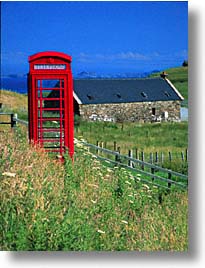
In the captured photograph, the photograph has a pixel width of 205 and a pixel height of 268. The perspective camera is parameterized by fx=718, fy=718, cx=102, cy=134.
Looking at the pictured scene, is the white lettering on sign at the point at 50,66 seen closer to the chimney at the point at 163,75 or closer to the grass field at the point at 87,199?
the grass field at the point at 87,199

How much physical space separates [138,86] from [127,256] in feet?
3.83

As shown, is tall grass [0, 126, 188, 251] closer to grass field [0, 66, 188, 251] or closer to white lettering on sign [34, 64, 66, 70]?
grass field [0, 66, 188, 251]

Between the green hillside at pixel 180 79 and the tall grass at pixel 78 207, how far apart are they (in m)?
0.67

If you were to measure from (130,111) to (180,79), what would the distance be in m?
0.45

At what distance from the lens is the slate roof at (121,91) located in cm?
488

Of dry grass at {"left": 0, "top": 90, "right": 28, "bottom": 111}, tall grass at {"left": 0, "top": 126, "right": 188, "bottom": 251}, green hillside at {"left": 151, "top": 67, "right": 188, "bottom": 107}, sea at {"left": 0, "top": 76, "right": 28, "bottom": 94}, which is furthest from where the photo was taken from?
dry grass at {"left": 0, "top": 90, "right": 28, "bottom": 111}

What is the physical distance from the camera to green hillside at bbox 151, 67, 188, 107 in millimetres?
4613

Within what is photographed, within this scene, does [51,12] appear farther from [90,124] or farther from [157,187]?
[157,187]

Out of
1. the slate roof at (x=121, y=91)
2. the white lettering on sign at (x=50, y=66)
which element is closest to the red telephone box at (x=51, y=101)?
the white lettering on sign at (x=50, y=66)

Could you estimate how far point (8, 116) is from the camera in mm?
5027

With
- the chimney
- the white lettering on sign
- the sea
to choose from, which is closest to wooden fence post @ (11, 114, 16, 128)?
the sea

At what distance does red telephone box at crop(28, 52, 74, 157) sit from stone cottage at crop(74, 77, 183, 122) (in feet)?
0.29

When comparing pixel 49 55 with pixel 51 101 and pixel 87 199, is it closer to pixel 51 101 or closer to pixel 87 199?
pixel 51 101

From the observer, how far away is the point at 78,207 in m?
4.62
